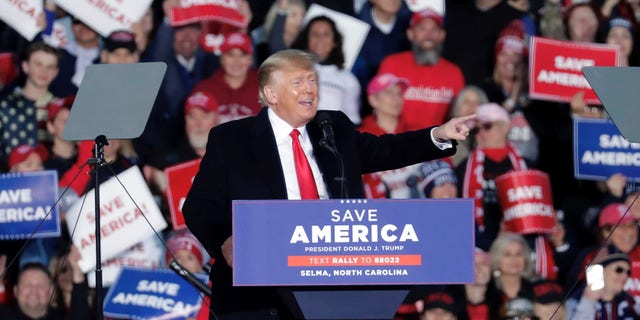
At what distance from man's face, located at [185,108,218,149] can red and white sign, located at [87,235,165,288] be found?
61 centimetres

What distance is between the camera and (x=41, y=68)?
7746 millimetres

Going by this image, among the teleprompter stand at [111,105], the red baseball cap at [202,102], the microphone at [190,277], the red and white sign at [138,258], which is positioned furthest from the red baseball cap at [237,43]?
the teleprompter stand at [111,105]

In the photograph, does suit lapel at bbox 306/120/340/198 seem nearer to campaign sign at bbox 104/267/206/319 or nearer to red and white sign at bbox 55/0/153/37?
campaign sign at bbox 104/267/206/319

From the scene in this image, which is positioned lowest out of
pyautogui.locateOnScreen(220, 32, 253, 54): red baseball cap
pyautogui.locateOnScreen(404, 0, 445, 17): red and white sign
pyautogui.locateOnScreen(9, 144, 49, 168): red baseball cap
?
pyautogui.locateOnScreen(9, 144, 49, 168): red baseball cap

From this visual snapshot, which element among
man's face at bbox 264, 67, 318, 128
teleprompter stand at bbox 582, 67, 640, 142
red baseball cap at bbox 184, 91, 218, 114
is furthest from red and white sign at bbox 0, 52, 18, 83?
teleprompter stand at bbox 582, 67, 640, 142

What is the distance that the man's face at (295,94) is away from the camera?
4.10 m

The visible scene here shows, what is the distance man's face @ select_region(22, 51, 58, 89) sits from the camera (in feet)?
25.4

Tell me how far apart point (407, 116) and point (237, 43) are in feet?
3.66

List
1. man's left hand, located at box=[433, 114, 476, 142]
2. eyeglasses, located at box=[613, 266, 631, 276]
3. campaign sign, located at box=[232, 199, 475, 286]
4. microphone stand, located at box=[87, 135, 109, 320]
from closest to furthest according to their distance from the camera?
campaign sign, located at box=[232, 199, 475, 286]
man's left hand, located at box=[433, 114, 476, 142]
microphone stand, located at box=[87, 135, 109, 320]
eyeglasses, located at box=[613, 266, 631, 276]

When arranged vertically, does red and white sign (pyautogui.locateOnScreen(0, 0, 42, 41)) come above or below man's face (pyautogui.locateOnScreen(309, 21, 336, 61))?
above

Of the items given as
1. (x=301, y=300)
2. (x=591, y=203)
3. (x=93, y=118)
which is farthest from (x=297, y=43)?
(x=301, y=300)

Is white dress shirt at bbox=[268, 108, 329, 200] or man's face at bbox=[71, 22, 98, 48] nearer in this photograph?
white dress shirt at bbox=[268, 108, 329, 200]

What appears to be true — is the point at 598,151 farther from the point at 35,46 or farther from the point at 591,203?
the point at 35,46

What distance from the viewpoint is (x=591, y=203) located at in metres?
8.01
